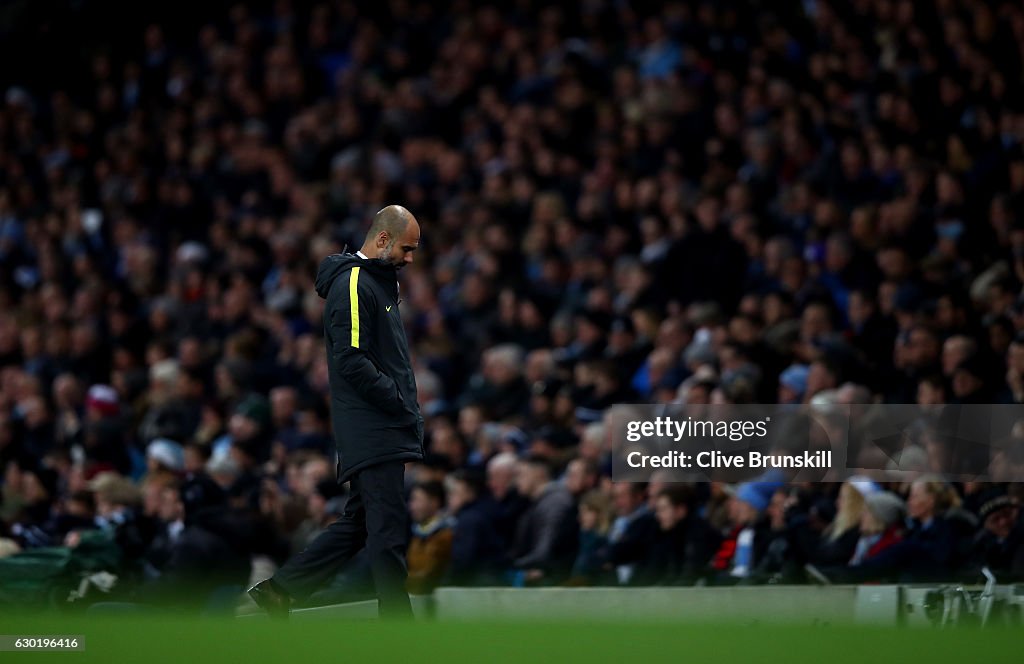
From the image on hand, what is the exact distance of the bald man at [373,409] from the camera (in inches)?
285

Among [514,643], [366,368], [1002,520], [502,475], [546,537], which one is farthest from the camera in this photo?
[502,475]

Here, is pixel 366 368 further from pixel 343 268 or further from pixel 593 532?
pixel 593 532

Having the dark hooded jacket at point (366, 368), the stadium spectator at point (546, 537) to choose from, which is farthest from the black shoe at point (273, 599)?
the stadium spectator at point (546, 537)

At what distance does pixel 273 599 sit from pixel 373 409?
0.97m

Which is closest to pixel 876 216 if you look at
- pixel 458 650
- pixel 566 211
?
pixel 566 211

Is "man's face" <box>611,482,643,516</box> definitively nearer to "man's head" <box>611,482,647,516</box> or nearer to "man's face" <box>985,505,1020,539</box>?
"man's head" <box>611,482,647,516</box>

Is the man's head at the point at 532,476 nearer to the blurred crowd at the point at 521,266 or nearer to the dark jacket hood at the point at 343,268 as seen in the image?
the blurred crowd at the point at 521,266

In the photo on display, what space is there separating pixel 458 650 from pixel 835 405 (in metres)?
5.10

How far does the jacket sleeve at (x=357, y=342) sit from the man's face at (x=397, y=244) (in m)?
0.15

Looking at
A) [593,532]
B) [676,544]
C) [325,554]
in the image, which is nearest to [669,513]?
[676,544]

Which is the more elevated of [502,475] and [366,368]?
[502,475]

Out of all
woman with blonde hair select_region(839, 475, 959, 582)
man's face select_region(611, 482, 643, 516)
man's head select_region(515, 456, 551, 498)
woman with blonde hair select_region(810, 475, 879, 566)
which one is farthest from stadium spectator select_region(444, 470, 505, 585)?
woman with blonde hair select_region(839, 475, 959, 582)

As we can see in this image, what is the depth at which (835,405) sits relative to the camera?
34.5ft

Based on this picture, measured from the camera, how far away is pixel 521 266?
50.9 feet
